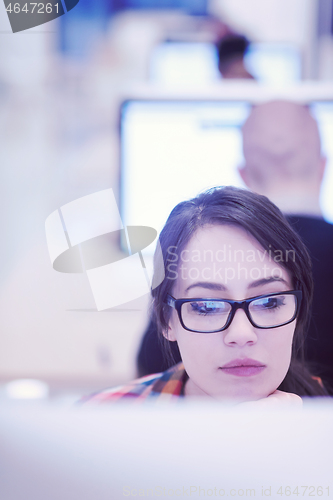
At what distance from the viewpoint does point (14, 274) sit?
73 centimetres

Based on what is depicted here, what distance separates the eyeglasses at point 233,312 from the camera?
53cm

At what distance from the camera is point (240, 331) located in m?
0.52

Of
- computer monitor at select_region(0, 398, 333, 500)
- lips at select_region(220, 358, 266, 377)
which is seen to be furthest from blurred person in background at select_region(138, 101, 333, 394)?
computer monitor at select_region(0, 398, 333, 500)

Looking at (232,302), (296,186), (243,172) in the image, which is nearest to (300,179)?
(296,186)

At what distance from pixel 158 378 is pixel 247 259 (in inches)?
10.3

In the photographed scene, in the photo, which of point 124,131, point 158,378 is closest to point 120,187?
point 124,131

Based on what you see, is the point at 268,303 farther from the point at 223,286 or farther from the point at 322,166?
the point at 322,166

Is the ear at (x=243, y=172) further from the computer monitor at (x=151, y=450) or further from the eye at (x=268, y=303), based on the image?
the computer monitor at (x=151, y=450)

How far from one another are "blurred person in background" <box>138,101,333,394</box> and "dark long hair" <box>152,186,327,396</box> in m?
0.03

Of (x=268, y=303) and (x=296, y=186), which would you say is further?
(x=296, y=186)

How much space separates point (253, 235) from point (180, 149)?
26 cm

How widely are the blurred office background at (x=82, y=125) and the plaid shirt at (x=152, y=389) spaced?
0.03 meters

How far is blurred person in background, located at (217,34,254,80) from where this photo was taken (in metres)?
0.89

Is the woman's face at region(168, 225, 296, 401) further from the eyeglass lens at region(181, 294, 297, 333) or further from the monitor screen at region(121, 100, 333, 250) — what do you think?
the monitor screen at region(121, 100, 333, 250)
